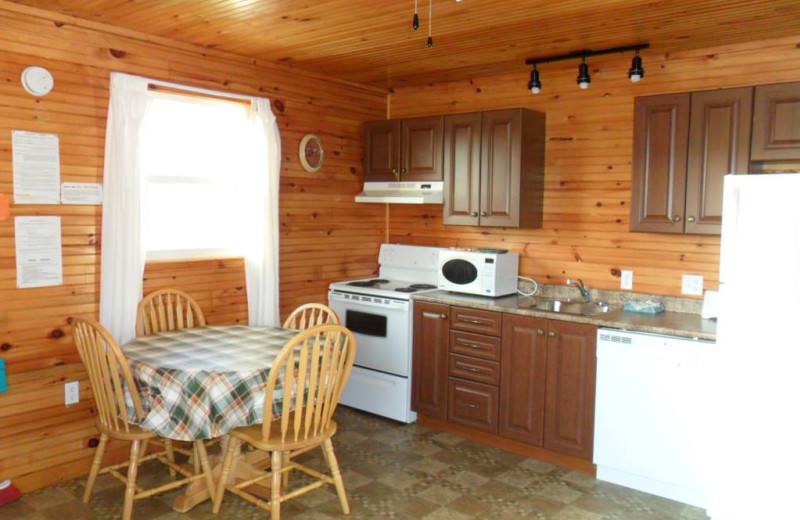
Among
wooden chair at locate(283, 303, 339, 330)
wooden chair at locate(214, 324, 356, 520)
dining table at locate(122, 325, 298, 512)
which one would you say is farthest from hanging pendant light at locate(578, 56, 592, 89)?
dining table at locate(122, 325, 298, 512)

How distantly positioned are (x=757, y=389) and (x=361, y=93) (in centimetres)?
333

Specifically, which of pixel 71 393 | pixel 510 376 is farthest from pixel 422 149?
pixel 71 393

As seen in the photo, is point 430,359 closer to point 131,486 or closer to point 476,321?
point 476,321

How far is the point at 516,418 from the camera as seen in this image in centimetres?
396

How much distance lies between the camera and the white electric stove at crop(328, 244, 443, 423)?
4.45 meters

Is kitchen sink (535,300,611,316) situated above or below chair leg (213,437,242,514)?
above

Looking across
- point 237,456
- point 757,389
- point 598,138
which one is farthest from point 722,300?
point 237,456

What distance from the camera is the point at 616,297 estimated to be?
420cm

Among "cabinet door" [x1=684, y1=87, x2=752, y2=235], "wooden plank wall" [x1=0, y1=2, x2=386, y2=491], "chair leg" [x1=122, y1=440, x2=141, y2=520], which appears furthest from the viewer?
"cabinet door" [x1=684, y1=87, x2=752, y2=235]

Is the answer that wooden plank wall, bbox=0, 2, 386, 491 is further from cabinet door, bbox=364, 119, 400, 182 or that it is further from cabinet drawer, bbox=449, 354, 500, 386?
cabinet drawer, bbox=449, 354, 500, 386

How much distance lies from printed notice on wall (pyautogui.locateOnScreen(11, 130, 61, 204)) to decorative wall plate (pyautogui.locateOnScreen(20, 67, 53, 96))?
21cm

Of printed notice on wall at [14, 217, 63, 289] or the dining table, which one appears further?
printed notice on wall at [14, 217, 63, 289]

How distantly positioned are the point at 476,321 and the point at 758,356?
159 centimetres

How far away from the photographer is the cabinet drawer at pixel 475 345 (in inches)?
159
